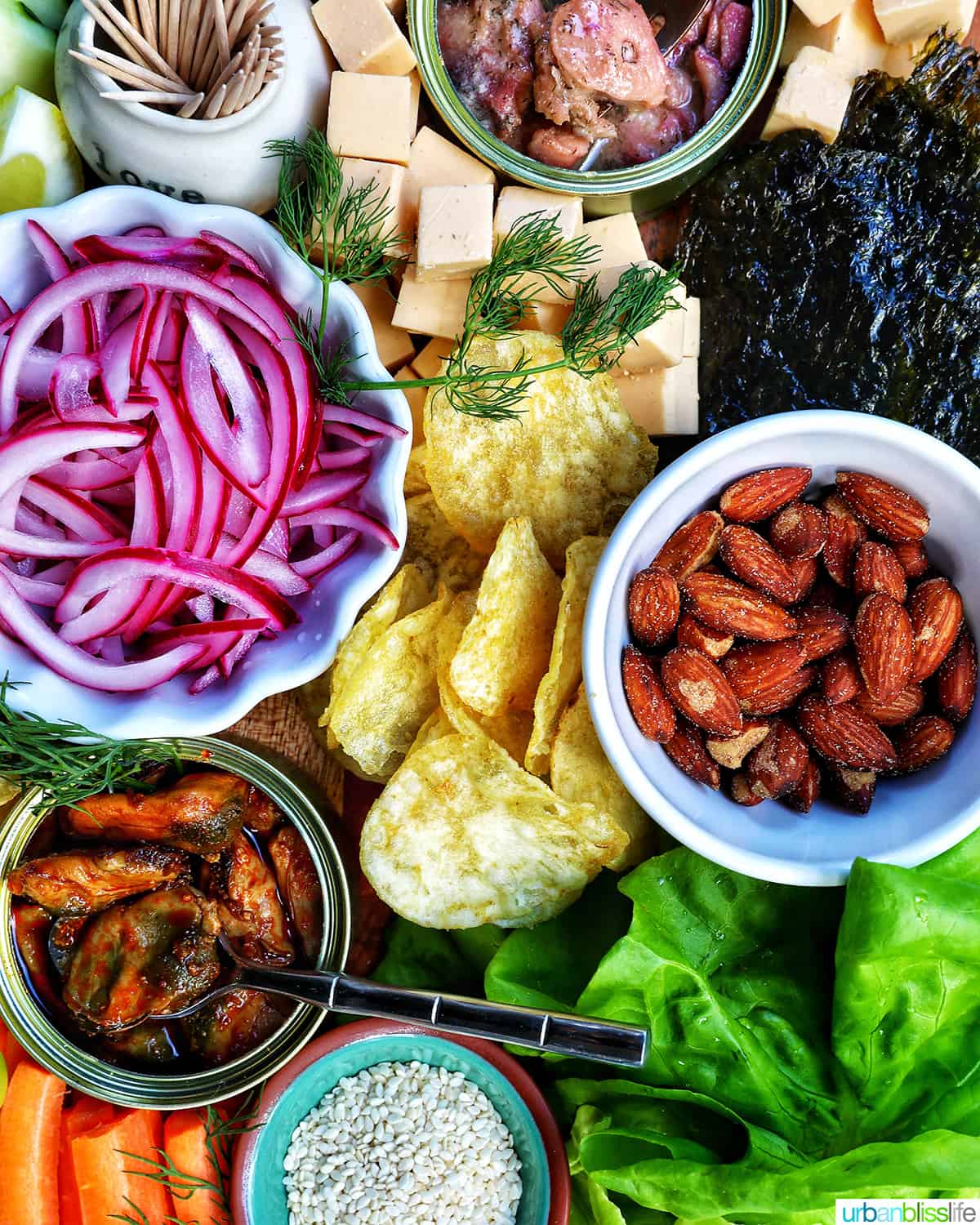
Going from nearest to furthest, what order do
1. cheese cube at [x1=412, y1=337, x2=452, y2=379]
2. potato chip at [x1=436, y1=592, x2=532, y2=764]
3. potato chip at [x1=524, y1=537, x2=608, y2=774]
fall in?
potato chip at [x1=524, y1=537, x2=608, y2=774]
potato chip at [x1=436, y1=592, x2=532, y2=764]
cheese cube at [x1=412, y1=337, x2=452, y2=379]

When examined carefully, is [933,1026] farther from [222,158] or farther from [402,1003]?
[222,158]

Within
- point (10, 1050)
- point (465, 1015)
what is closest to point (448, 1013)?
point (465, 1015)

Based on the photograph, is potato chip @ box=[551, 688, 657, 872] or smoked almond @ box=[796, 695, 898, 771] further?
potato chip @ box=[551, 688, 657, 872]

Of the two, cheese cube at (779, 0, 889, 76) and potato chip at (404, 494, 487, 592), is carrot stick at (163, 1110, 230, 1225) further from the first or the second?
cheese cube at (779, 0, 889, 76)

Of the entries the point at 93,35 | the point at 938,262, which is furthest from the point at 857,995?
the point at 93,35

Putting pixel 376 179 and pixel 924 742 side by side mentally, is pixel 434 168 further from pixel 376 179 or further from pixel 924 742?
pixel 924 742

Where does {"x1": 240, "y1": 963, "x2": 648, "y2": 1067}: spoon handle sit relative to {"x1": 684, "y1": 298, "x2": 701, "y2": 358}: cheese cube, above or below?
below

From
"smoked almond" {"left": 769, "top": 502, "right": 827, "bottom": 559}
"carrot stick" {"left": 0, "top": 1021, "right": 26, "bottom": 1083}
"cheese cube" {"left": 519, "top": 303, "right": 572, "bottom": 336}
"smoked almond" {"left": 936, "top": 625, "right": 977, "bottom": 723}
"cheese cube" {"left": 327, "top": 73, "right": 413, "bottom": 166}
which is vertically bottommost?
"carrot stick" {"left": 0, "top": 1021, "right": 26, "bottom": 1083}

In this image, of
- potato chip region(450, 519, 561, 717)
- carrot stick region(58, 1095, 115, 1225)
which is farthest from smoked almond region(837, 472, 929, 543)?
carrot stick region(58, 1095, 115, 1225)
